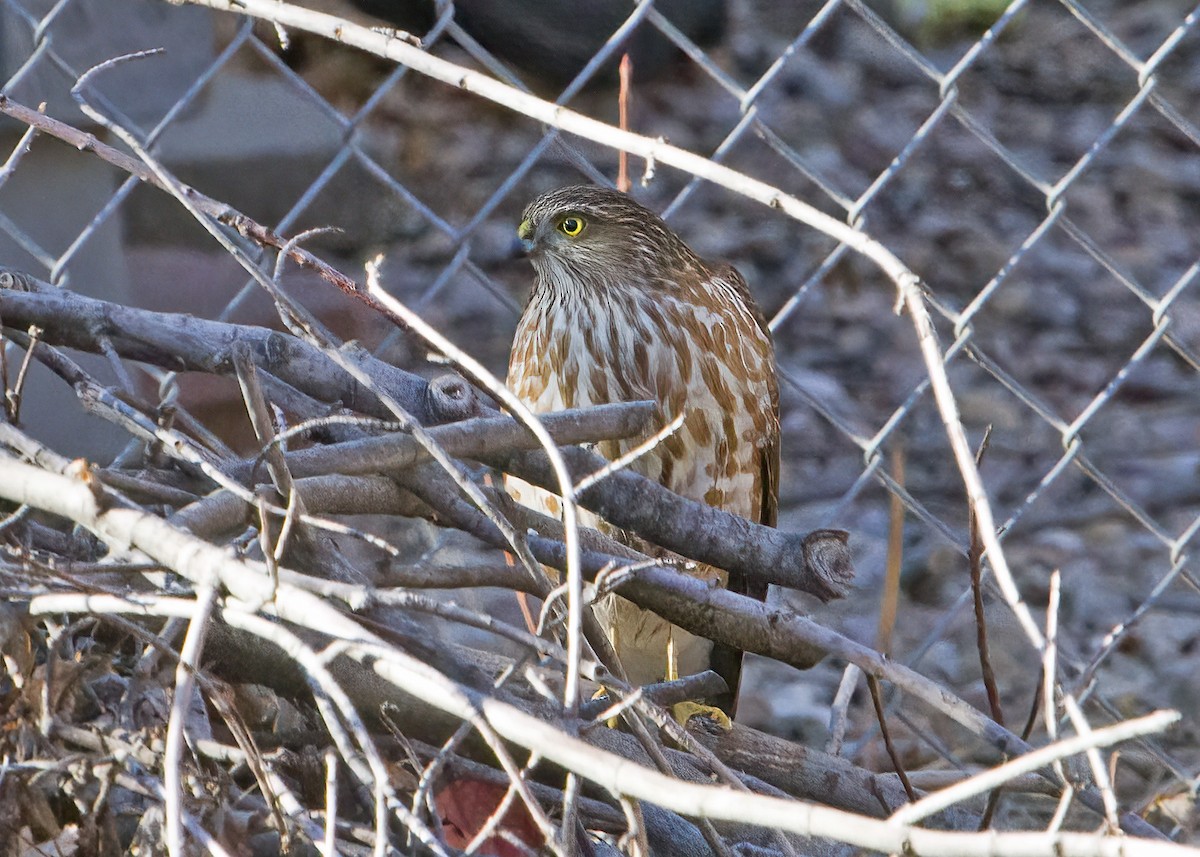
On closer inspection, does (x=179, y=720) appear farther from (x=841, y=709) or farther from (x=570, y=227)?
(x=570, y=227)

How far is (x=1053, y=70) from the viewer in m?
5.81

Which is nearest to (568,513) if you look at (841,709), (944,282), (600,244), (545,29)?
(841,709)

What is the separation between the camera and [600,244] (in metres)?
2.82

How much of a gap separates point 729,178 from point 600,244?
1.72 metres

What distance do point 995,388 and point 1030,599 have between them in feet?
3.21

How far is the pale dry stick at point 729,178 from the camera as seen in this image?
1.07 metres

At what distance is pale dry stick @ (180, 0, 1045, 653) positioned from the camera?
3.52 ft

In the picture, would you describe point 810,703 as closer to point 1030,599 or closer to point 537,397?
point 1030,599

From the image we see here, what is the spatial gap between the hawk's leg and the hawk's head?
0.72 metres

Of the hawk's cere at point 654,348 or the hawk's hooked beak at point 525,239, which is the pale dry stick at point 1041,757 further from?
the hawk's hooked beak at point 525,239

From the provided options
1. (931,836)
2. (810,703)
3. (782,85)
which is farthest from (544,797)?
(782,85)

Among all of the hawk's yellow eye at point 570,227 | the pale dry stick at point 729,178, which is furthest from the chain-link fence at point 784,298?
the hawk's yellow eye at point 570,227

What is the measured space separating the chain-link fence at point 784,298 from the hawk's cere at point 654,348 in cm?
11

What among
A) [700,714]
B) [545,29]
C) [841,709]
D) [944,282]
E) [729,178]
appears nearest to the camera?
[729,178]
